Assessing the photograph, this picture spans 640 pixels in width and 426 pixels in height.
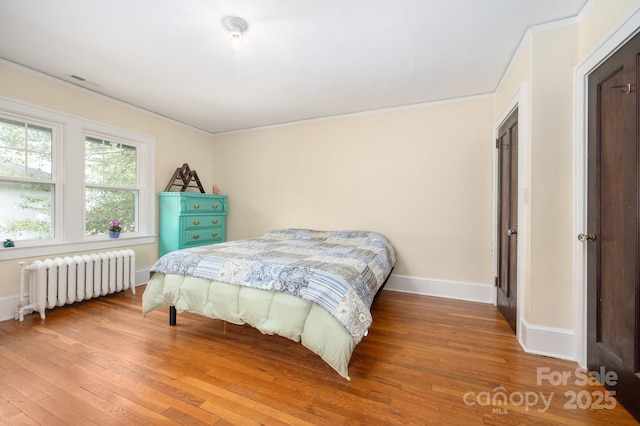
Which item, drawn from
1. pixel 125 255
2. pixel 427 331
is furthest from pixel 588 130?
pixel 125 255

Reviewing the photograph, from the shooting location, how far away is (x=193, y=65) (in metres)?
2.56

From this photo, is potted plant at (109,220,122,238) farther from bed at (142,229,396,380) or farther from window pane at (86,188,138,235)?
bed at (142,229,396,380)

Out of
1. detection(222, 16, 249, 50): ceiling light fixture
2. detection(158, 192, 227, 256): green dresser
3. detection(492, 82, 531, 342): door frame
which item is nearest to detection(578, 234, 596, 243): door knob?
detection(492, 82, 531, 342): door frame

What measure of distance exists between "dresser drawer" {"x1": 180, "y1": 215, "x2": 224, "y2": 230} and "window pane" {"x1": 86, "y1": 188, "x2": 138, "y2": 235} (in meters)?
0.68

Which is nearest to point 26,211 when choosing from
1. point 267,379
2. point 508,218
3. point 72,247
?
point 72,247

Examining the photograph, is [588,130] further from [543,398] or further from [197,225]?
[197,225]

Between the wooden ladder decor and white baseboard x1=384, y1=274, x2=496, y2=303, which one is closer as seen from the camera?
white baseboard x1=384, y1=274, x2=496, y2=303

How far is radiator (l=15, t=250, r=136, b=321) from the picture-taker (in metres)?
2.57

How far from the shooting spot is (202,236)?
4.06m

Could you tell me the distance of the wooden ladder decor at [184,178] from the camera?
4004mm

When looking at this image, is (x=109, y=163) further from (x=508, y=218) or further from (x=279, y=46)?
(x=508, y=218)

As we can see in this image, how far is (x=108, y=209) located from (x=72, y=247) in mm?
625

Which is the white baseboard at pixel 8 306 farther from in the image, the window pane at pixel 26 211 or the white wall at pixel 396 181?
the white wall at pixel 396 181

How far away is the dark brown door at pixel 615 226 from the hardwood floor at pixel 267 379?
0.82 ft
